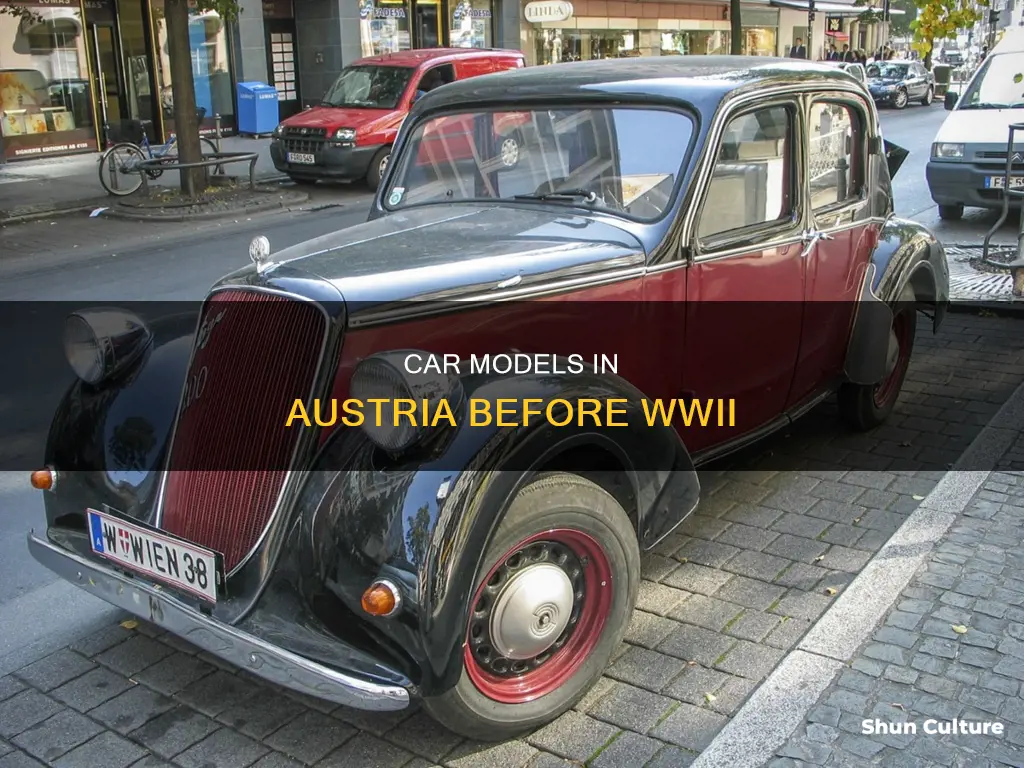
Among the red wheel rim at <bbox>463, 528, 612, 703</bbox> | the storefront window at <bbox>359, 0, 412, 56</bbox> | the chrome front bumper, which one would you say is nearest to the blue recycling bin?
the storefront window at <bbox>359, 0, 412, 56</bbox>

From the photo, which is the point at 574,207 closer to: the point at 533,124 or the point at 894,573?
the point at 533,124

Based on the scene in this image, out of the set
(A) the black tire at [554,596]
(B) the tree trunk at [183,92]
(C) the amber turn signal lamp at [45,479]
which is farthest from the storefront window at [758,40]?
(C) the amber turn signal lamp at [45,479]

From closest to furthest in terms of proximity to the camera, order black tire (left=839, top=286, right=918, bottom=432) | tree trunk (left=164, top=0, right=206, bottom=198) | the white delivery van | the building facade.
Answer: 1. black tire (left=839, top=286, right=918, bottom=432)
2. the white delivery van
3. tree trunk (left=164, top=0, right=206, bottom=198)
4. the building facade

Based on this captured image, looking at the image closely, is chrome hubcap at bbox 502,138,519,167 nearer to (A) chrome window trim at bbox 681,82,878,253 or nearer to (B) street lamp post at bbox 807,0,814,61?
(A) chrome window trim at bbox 681,82,878,253

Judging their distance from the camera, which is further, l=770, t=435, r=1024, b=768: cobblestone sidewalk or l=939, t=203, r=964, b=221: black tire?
l=939, t=203, r=964, b=221: black tire

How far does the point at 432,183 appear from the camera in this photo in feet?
14.8

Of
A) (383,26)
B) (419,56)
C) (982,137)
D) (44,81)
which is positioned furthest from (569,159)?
(383,26)

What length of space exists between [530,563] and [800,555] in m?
1.61

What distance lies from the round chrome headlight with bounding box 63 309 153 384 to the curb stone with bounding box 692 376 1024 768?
2.40 meters

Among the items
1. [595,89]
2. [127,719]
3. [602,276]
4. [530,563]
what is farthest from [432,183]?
[127,719]

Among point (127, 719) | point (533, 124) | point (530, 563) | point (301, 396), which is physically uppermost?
point (533, 124)

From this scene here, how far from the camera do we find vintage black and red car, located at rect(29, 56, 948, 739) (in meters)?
2.78

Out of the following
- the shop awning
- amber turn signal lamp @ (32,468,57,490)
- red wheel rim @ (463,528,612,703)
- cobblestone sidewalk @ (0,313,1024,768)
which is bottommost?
cobblestone sidewalk @ (0,313,1024,768)

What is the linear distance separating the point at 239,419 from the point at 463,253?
962 mm
